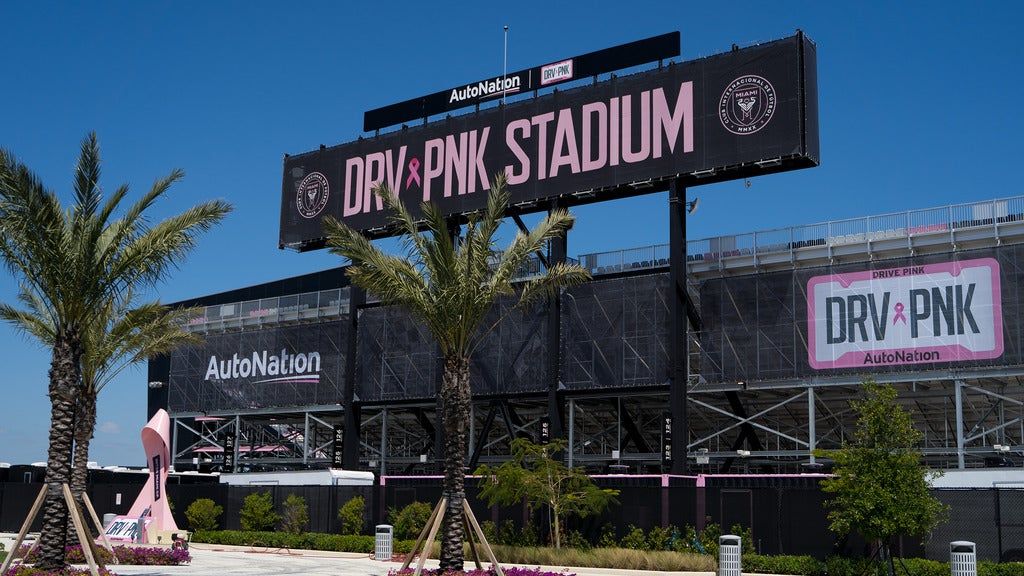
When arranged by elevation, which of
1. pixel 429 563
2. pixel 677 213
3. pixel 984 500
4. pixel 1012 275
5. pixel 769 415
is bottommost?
pixel 429 563

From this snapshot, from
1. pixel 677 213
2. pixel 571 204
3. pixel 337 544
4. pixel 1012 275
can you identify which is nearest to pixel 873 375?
pixel 1012 275

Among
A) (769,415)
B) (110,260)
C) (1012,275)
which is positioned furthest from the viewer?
(769,415)

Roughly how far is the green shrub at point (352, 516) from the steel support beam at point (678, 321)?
547 inches

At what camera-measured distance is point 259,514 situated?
4944 centimetres

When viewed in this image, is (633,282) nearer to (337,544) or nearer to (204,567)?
(337,544)

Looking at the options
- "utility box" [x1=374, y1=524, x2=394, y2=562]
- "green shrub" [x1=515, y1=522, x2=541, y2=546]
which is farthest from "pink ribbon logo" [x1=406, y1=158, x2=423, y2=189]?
"utility box" [x1=374, y1=524, x2=394, y2=562]

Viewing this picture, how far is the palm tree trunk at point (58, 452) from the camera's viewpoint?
975 inches

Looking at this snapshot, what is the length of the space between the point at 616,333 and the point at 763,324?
21.4ft

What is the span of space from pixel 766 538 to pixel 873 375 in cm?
1110

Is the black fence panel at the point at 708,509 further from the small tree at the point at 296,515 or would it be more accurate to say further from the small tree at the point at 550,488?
the small tree at the point at 550,488

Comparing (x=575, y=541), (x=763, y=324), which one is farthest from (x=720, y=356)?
(x=575, y=541)

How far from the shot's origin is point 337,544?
45250mm

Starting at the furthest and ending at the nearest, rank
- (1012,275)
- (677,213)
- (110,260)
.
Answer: (677,213) < (1012,275) < (110,260)

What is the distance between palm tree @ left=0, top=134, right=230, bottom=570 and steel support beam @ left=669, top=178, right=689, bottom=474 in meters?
23.9
